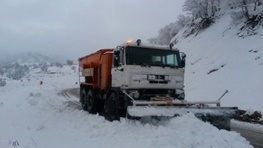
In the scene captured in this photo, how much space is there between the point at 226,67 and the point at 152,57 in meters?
14.3

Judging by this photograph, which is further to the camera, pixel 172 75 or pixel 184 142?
pixel 172 75

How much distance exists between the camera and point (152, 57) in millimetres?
12164

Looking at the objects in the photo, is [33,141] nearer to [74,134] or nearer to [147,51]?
[74,134]

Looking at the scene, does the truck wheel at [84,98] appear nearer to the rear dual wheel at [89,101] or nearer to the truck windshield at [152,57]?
the rear dual wheel at [89,101]

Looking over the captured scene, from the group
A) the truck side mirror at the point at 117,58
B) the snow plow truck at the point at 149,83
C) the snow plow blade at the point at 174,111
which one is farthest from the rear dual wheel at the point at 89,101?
the snow plow blade at the point at 174,111

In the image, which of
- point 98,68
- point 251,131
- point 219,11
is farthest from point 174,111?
point 219,11

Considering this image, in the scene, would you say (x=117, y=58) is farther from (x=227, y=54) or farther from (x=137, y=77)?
(x=227, y=54)

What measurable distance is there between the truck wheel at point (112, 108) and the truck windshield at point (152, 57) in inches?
62.4

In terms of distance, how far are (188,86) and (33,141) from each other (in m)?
18.9

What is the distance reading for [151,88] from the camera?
461 inches

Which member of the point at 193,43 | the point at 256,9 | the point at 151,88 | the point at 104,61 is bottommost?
the point at 151,88

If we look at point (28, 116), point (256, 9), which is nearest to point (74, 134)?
point (28, 116)

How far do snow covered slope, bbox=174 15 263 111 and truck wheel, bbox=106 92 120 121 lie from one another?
→ 7902 millimetres

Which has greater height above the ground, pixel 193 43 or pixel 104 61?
pixel 193 43
